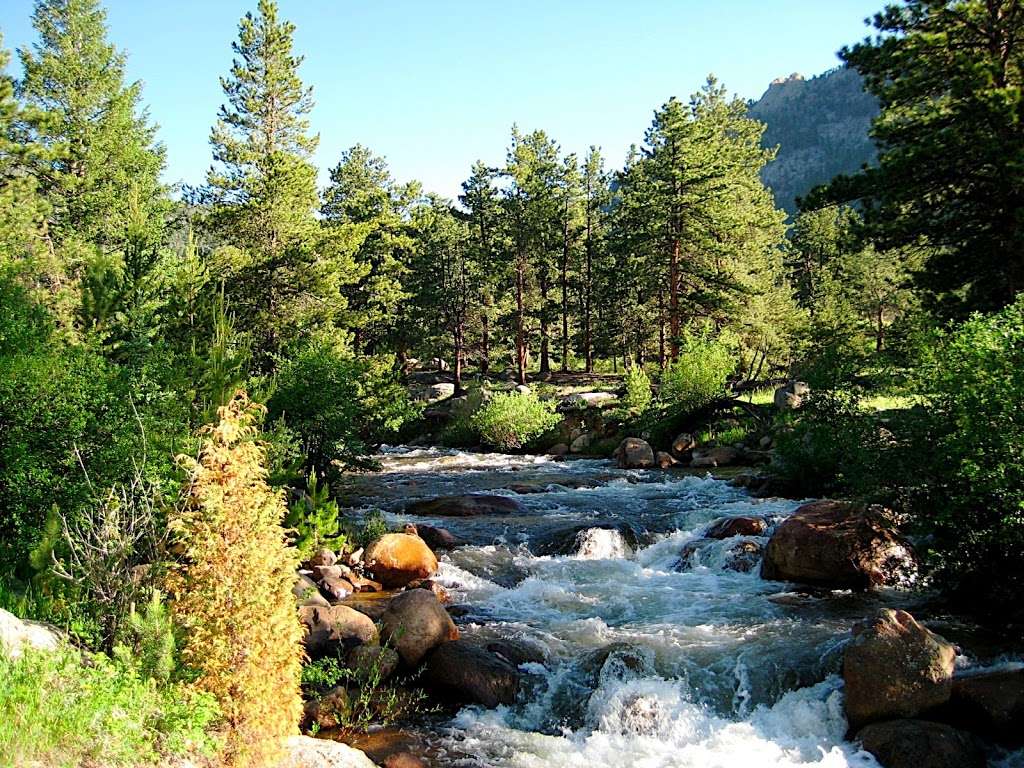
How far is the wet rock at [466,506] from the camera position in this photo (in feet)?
63.0

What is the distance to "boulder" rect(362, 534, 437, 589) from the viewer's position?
1362 centimetres

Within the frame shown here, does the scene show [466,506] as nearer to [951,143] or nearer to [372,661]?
[372,661]

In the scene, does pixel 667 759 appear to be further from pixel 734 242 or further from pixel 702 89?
pixel 702 89

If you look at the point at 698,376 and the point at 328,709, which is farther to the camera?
the point at 698,376

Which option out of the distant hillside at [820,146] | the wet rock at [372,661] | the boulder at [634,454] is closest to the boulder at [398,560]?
the wet rock at [372,661]

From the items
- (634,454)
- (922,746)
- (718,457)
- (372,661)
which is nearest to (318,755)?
(372,661)

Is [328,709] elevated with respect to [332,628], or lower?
lower

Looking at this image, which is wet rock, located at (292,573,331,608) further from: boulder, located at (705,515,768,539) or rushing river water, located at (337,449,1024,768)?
boulder, located at (705,515,768,539)

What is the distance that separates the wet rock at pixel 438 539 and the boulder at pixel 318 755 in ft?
27.7

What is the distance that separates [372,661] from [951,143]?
52.8 feet

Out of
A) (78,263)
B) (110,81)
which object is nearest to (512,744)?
(78,263)

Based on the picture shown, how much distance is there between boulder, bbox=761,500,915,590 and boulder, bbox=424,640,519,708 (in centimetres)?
582

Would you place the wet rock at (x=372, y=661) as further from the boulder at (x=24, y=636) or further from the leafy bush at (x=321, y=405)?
the leafy bush at (x=321, y=405)

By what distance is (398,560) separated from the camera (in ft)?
45.1
